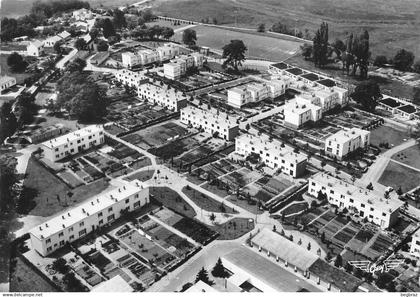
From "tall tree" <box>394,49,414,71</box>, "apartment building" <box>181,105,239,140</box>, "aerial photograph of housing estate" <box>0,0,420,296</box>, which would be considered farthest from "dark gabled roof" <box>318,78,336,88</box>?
"apartment building" <box>181,105,239,140</box>

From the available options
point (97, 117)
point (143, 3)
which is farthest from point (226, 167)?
point (143, 3)

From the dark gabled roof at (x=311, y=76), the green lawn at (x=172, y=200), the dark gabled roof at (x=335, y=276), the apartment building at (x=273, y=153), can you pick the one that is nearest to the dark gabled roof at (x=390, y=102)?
the dark gabled roof at (x=311, y=76)

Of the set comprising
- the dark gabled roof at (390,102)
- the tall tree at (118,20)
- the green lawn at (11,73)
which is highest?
the tall tree at (118,20)

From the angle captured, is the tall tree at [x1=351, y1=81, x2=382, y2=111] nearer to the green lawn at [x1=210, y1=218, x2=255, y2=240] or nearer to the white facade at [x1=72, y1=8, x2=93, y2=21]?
the green lawn at [x1=210, y1=218, x2=255, y2=240]

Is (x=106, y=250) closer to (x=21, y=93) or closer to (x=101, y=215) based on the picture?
(x=101, y=215)

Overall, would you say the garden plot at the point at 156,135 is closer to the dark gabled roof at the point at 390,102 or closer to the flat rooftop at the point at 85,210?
the flat rooftop at the point at 85,210
